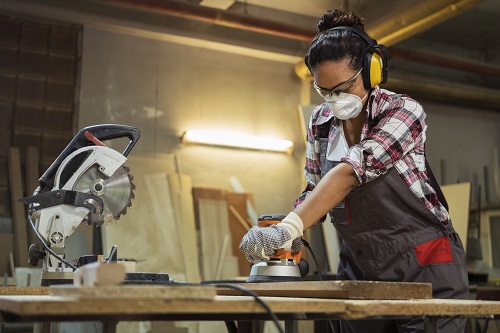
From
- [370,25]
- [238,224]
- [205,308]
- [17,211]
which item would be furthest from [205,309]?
[370,25]

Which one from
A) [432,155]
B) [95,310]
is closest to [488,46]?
[432,155]

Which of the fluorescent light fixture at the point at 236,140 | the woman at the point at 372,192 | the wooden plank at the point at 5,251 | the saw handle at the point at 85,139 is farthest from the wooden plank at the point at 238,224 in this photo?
the woman at the point at 372,192

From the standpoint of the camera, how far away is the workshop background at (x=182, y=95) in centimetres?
520

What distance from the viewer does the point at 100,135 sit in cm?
211

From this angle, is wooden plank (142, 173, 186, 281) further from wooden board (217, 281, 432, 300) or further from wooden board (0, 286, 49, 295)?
wooden board (217, 281, 432, 300)

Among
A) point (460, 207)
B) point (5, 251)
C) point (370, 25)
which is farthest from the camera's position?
point (460, 207)

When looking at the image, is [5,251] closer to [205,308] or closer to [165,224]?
[165,224]

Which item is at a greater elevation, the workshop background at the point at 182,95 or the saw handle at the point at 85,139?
the workshop background at the point at 182,95

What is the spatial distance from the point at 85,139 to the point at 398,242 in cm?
105

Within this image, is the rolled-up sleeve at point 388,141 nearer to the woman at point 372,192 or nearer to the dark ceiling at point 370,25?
the woman at point 372,192

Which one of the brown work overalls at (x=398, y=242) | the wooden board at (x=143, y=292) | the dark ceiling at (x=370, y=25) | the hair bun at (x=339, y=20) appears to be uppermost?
the dark ceiling at (x=370, y=25)

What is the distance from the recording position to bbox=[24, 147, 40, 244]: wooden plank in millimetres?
5150

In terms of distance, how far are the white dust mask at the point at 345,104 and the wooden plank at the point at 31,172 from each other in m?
3.84

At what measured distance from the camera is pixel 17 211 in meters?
5.11
